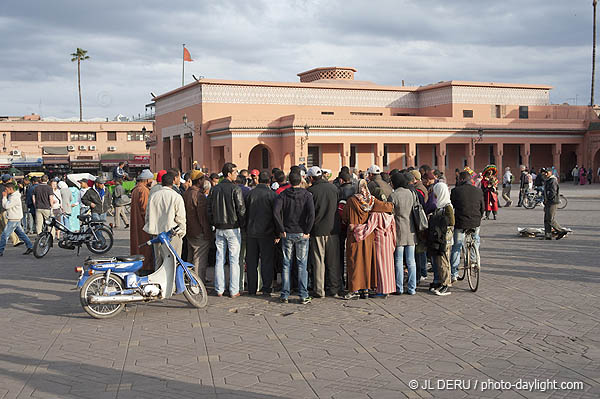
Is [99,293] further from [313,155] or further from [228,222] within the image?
[313,155]

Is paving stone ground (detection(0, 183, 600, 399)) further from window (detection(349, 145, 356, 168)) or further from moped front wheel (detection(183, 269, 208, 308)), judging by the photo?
window (detection(349, 145, 356, 168))

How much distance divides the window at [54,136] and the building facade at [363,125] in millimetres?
19048

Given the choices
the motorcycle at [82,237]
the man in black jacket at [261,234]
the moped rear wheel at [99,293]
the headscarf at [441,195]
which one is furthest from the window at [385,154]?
the moped rear wheel at [99,293]

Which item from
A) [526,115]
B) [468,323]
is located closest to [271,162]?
[526,115]

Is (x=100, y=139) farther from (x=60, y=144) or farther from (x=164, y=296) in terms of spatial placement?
(x=164, y=296)

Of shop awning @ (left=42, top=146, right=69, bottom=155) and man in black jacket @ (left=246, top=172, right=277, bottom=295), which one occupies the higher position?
shop awning @ (left=42, top=146, right=69, bottom=155)

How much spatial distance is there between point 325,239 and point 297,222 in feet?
1.78

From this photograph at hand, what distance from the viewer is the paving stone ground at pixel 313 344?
4863 mm

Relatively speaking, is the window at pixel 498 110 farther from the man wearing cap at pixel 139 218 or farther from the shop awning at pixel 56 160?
the shop awning at pixel 56 160

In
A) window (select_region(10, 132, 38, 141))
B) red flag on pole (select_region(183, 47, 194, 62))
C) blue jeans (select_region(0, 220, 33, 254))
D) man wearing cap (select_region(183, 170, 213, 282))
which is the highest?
red flag on pole (select_region(183, 47, 194, 62))

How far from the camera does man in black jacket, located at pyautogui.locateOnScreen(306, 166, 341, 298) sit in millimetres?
8016

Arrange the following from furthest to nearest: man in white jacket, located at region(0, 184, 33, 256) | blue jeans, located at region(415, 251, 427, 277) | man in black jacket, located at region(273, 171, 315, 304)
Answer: man in white jacket, located at region(0, 184, 33, 256) < blue jeans, located at region(415, 251, 427, 277) < man in black jacket, located at region(273, 171, 315, 304)

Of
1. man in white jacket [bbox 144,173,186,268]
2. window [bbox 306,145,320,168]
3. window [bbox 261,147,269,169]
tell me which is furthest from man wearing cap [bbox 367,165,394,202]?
window [bbox 261,147,269,169]

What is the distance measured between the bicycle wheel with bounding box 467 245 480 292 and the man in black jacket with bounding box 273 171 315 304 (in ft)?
8.21
